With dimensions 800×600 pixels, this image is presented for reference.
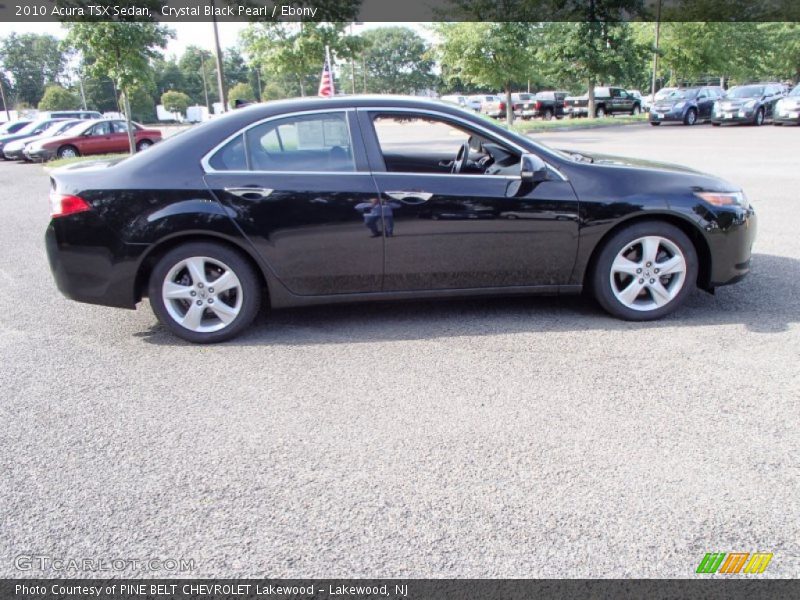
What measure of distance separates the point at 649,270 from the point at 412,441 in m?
2.52

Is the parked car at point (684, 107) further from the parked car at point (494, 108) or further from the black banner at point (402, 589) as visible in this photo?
the black banner at point (402, 589)

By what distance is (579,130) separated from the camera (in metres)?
29.2

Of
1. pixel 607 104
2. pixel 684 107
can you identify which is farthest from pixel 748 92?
pixel 607 104

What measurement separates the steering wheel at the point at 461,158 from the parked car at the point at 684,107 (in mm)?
28623

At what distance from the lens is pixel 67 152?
72.6 feet

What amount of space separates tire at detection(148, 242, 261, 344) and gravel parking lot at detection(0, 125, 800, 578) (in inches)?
6.2

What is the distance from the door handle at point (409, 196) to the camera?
4449mm

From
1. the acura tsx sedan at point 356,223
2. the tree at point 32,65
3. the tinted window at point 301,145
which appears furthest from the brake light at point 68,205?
the tree at point 32,65

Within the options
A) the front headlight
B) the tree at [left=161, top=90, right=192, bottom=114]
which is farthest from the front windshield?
the tree at [left=161, top=90, right=192, bottom=114]

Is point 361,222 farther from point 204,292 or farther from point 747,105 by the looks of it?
point 747,105

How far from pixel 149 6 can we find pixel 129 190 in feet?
53.4

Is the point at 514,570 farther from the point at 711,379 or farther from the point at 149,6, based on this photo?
the point at 149,6

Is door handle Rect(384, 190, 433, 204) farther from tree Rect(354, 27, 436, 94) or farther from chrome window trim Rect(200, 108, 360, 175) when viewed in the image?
tree Rect(354, 27, 436, 94)

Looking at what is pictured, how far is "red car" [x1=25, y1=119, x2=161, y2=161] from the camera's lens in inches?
859
